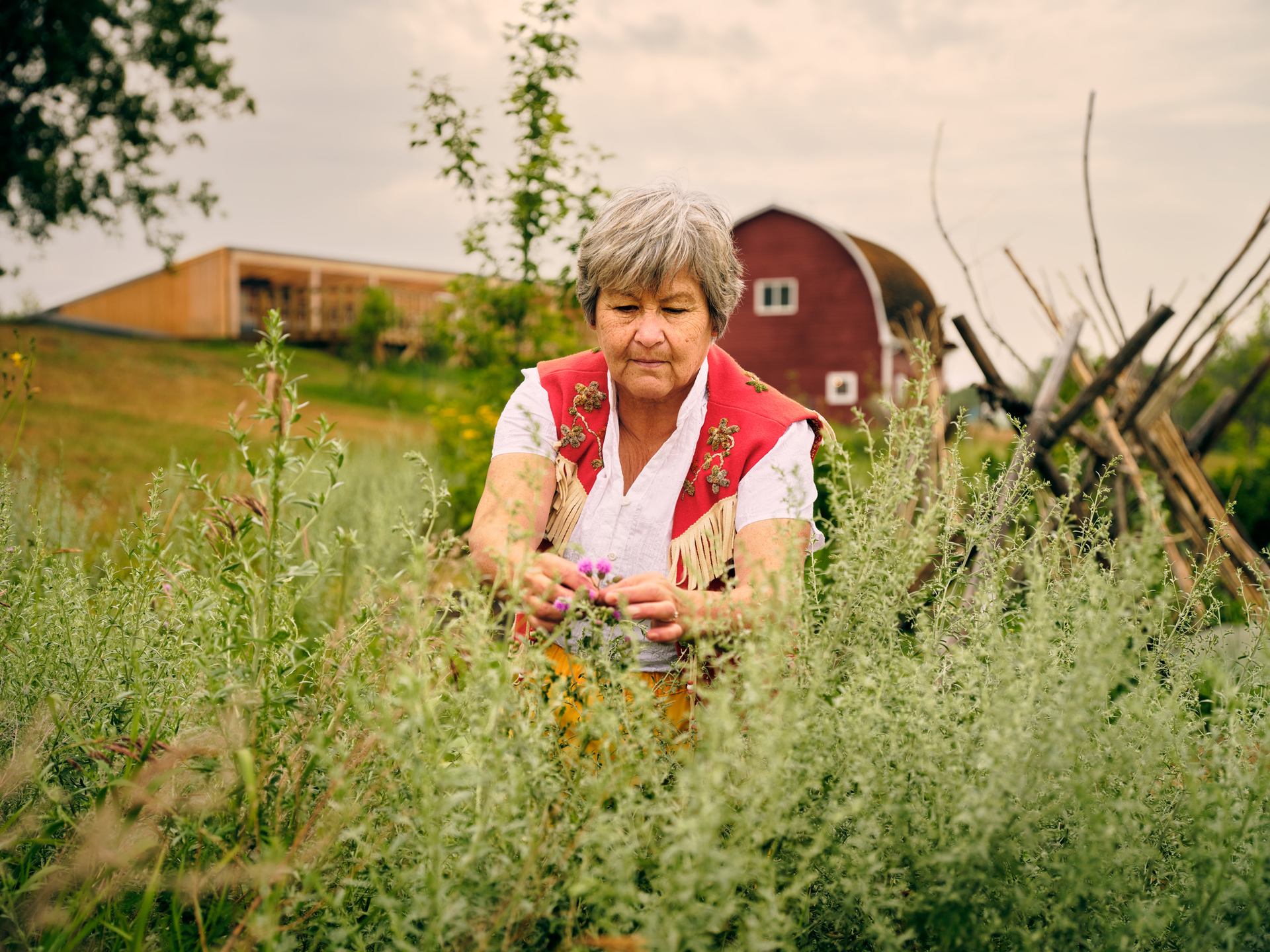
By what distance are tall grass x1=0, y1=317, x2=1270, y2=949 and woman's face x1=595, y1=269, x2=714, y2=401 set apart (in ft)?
2.11

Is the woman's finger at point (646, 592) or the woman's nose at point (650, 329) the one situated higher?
the woman's nose at point (650, 329)

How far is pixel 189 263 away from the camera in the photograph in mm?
35594

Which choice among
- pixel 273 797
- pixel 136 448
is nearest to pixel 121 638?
pixel 273 797

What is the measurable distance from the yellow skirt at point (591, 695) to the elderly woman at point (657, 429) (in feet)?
0.20

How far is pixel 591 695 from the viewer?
4.63ft

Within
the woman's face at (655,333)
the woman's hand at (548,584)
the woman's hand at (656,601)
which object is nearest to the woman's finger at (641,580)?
the woman's hand at (656,601)

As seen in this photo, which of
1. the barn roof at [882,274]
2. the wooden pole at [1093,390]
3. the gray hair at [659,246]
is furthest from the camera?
the barn roof at [882,274]

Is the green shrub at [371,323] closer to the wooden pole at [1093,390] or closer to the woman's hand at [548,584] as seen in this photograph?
the wooden pole at [1093,390]

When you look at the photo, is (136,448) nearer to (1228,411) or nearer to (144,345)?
(1228,411)

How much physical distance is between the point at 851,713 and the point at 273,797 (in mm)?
888

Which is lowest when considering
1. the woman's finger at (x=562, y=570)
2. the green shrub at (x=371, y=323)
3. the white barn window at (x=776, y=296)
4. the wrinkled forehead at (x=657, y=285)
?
the woman's finger at (x=562, y=570)

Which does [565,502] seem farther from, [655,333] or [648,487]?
[655,333]

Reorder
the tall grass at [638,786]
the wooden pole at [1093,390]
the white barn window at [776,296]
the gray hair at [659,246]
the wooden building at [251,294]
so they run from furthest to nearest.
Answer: the wooden building at [251,294]
the white barn window at [776,296]
the wooden pole at [1093,390]
the gray hair at [659,246]
the tall grass at [638,786]

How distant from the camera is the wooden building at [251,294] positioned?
34.8 metres
